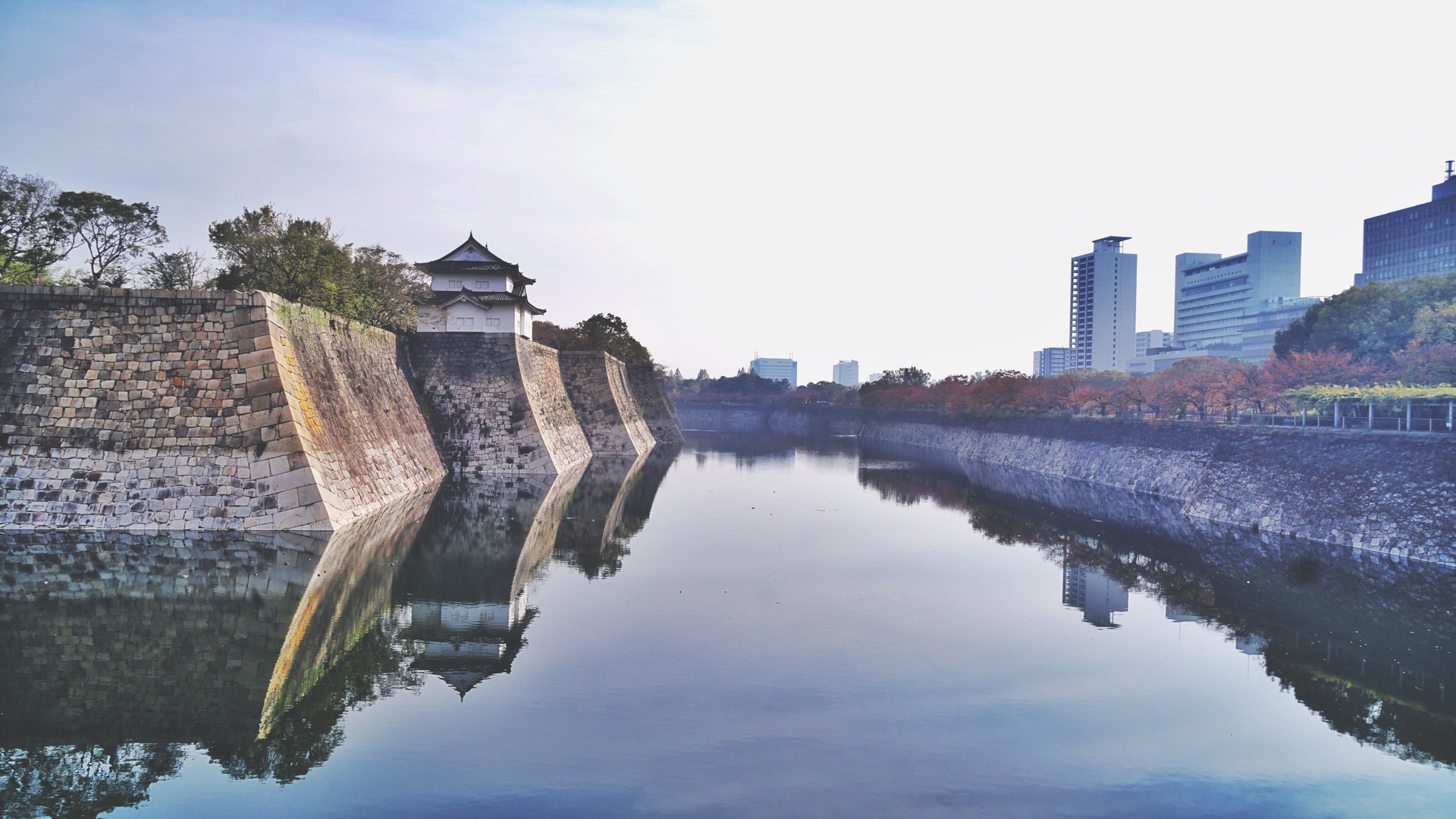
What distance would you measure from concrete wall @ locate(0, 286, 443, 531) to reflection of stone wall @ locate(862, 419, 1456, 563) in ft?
63.0

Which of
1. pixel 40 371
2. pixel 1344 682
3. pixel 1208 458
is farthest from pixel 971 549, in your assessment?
pixel 40 371

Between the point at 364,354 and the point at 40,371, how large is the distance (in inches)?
307

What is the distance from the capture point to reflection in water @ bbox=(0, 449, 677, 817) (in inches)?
241

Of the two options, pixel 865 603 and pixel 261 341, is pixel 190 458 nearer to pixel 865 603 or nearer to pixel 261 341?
pixel 261 341

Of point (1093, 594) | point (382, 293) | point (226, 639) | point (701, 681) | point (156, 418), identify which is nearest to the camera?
point (701, 681)

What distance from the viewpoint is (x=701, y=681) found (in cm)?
827

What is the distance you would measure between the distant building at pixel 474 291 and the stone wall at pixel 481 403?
2.87 meters

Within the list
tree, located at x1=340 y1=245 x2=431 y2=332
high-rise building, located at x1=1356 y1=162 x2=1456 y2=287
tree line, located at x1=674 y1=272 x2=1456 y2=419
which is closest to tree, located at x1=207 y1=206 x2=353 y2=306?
tree, located at x1=340 y1=245 x2=431 y2=332

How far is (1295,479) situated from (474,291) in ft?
88.9

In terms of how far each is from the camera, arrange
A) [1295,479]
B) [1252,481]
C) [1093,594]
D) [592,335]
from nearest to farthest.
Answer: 1. [1093,594]
2. [1295,479]
3. [1252,481]
4. [592,335]

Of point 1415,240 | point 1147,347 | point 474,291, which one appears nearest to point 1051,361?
point 1147,347

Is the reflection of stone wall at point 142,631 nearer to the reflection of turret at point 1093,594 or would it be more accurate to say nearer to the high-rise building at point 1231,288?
the reflection of turret at point 1093,594

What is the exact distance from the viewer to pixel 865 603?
39.1 ft

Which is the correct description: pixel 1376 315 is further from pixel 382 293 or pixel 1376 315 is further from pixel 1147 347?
pixel 1147 347
